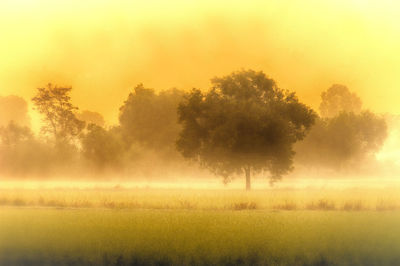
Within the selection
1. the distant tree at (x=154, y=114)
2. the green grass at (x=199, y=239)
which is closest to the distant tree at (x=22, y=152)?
the distant tree at (x=154, y=114)

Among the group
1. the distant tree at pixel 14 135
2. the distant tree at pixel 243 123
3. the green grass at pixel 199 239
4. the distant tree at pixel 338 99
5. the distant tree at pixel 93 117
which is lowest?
the green grass at pixel 199 239

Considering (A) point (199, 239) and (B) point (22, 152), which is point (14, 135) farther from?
(A) point (199, 239)

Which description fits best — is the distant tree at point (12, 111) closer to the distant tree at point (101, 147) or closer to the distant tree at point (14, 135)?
the distant tree at point (14, 135)

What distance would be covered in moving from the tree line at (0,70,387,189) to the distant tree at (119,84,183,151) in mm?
124

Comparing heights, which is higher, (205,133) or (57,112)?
(57,112)

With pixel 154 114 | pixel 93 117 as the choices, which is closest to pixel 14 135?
pixel 93 117

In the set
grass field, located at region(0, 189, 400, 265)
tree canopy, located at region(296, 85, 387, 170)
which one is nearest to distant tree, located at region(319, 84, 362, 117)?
tree canopy, located at region(296, 85, 387, 170)

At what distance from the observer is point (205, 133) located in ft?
180

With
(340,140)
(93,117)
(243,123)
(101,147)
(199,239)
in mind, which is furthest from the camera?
(93,117)

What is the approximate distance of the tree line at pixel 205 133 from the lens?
176 feet

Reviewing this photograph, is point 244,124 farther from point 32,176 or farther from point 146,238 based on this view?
point 32,176

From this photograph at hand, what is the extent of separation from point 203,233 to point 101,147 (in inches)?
2090

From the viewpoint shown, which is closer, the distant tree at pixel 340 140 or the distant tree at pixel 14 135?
the distant tree at pixel 14 135

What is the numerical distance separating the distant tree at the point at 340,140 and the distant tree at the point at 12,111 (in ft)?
129
